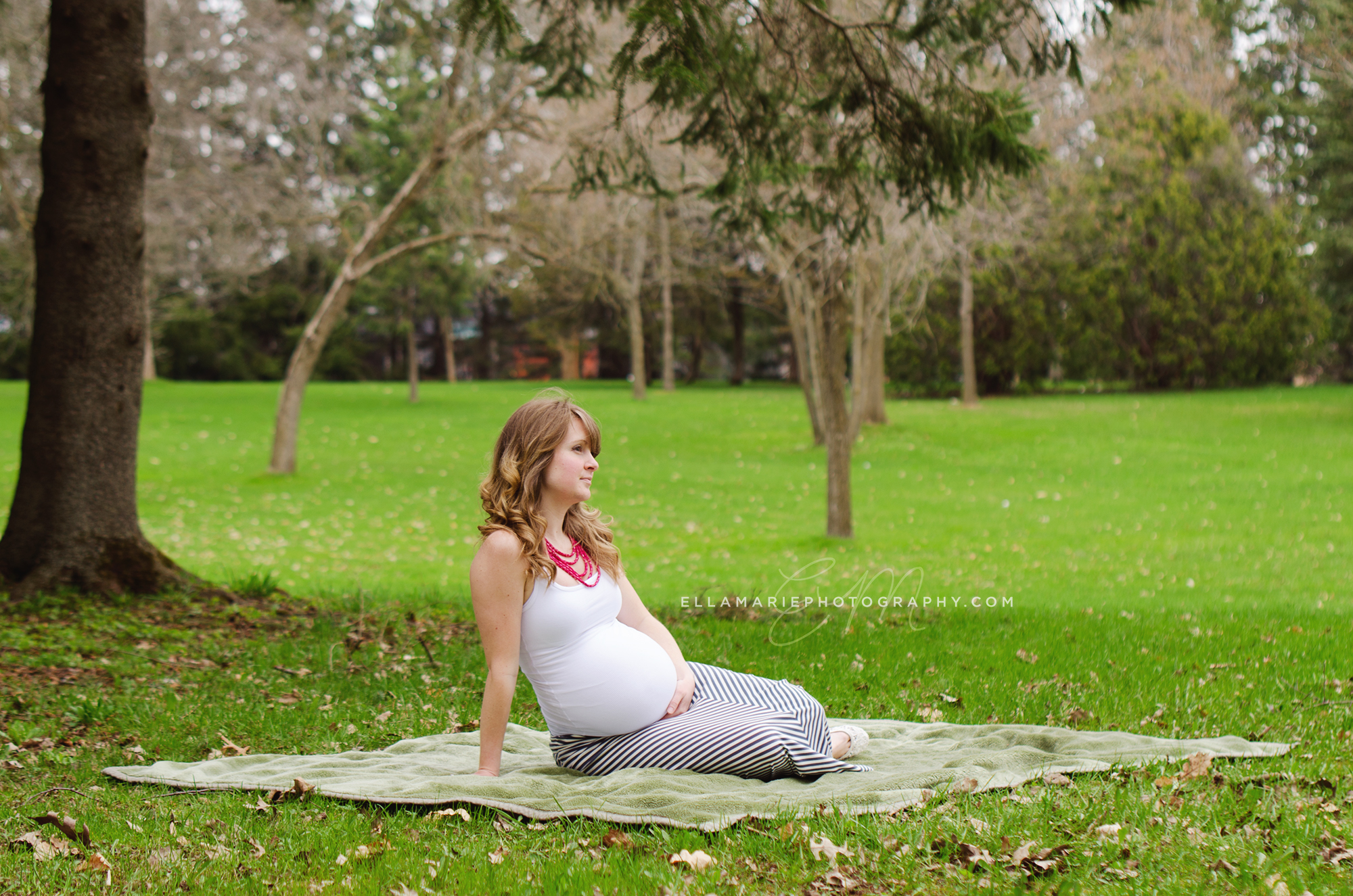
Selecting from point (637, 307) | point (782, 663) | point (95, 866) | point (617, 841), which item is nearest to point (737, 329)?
point (637, 307)

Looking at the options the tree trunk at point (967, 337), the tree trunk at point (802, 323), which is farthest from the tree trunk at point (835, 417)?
the tree trunk at point (967, 337)

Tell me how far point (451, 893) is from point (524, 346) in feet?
182

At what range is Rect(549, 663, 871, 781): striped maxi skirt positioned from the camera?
12.1ft

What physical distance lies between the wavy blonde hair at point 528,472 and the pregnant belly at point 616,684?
0.31m

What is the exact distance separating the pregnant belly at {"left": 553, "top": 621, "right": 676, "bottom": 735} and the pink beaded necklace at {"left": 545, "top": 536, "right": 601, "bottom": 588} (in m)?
0.18

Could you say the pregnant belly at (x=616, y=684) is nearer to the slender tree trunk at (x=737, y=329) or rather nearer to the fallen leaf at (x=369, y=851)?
the fallen leaf at (x=369, y=851)

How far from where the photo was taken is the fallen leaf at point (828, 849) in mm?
3021

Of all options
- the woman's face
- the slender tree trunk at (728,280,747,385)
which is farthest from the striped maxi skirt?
the slender tree trunk at (728,280,747,385)

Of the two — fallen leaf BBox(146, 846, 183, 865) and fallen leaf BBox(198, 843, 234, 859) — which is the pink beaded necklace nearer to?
fallen leaf BBox(198, 843, 234, 859)

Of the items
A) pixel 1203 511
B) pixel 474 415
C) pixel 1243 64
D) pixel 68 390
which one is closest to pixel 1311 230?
pixel 1243 64

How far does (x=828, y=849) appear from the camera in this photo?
305 cm

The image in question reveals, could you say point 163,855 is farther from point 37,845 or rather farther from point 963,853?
point 963,853

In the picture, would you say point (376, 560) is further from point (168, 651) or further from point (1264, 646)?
point (1264, 646)

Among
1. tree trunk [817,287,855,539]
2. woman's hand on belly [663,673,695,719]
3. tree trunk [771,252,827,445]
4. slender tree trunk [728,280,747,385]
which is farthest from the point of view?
slender tree trunk [728,280,747,385]
